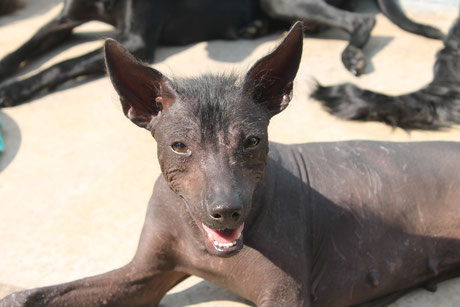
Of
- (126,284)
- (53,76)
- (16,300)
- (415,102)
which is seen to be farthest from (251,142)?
(53,76)

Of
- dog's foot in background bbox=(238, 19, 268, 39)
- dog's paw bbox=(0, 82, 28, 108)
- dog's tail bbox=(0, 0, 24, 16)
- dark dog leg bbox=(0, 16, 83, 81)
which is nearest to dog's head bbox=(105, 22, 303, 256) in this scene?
dog's paw bbox=(0, 82, 28, 108)

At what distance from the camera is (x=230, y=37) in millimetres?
5980

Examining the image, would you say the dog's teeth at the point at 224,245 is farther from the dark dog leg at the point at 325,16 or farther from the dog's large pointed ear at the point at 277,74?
the dark dog leg at the point at 325,16

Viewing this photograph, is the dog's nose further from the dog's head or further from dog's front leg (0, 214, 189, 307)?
dog's front leg (0, 214, 189, 307)

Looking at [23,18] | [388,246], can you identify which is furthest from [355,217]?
[23,18]

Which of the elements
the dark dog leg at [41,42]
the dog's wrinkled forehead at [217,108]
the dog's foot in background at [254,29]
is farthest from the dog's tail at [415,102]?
the dark dog leg at [41,42]

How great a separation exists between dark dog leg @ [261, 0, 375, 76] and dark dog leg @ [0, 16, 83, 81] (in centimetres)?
186

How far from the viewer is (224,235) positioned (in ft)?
7.31

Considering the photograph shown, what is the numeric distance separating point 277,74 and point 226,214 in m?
0.64

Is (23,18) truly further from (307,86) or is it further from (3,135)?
(307,86)

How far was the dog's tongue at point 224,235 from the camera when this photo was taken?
2.22m

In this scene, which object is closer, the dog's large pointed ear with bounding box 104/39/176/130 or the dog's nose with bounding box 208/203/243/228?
the dog's nose with bounding box 208/203/243/228

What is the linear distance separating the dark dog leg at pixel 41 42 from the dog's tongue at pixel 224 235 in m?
3.85

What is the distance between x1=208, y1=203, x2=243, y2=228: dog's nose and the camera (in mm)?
2049
